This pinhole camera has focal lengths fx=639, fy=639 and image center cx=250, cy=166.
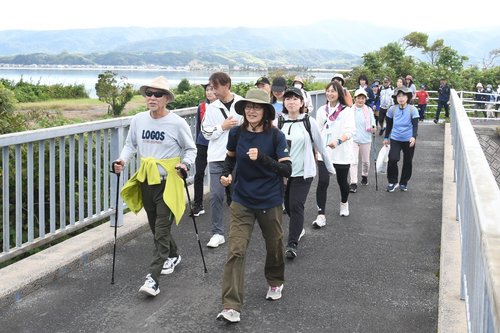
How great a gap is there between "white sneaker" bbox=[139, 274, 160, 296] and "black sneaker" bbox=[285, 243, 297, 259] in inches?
66.8

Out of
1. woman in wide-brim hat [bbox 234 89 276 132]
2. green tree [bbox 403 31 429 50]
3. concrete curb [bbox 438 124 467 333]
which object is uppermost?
green tree [bbox 403 31 429 50]

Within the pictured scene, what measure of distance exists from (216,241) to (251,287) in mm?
1419

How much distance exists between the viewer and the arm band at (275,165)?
504cm

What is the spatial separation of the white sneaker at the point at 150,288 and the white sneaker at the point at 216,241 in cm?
166

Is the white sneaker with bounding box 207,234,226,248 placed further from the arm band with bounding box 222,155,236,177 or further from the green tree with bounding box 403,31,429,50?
the green tree with bounding box 403,31,429,50

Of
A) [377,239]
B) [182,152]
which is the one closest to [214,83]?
[182,152]

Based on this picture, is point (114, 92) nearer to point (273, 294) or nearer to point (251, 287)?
point (251, 287)

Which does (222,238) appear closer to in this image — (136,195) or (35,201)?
(136,195)

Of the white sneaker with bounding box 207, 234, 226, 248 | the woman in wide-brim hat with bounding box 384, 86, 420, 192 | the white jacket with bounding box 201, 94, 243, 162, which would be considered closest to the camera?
the white sneaker with bounding box 207, 234, 226, 248

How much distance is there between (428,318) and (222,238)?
281 centimetres

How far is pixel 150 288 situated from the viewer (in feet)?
17.7

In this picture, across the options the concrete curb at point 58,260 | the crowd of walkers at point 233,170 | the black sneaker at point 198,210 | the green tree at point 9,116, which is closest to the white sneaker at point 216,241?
the crowd of walkers at point 233,170

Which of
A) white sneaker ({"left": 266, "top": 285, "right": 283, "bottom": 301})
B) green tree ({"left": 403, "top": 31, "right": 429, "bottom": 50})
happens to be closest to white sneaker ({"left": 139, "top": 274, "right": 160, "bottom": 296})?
white sneaker ({"left": 266, "top": 285, "right": 283, "bottom": 301})

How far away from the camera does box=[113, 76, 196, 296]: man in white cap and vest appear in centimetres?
570
